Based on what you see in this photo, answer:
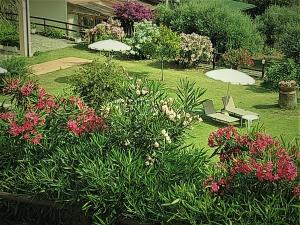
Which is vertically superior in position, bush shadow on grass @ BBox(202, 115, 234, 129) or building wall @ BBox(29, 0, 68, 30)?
building wall @ BBox(29, 0, 68, 30)

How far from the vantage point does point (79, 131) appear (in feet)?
28.4

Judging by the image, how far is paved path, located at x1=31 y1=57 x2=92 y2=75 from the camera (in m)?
24.4

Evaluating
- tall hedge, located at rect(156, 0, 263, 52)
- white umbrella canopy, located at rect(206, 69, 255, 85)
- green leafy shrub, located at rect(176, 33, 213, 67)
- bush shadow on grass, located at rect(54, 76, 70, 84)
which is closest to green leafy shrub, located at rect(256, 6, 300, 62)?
tall hedge, located at rect(156, 0, 263, 52)

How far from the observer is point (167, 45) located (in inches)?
962

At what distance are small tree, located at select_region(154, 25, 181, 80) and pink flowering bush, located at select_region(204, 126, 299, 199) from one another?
16195 millimetres

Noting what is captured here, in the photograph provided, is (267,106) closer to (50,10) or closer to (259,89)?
(259,89)

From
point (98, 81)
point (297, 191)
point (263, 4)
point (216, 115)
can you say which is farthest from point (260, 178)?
point (263, 4)

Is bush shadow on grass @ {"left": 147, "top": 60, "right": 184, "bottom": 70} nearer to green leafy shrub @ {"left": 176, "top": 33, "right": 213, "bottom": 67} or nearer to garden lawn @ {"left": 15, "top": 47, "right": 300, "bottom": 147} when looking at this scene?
garden lawn @ {"left": 15, "top": 47, "right": 300, "bottom": 147}

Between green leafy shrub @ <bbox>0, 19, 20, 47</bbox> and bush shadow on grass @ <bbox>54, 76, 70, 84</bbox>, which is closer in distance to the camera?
bush shadow on grass @ <bbox>54, 76, 70, 84</bbox>

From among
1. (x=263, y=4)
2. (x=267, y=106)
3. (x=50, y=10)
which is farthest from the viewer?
(x=263, y=4)

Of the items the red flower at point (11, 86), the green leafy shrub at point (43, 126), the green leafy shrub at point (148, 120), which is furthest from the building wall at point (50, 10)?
the green leafy shrub at point (148, 120)

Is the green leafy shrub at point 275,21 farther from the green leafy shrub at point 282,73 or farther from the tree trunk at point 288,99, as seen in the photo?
the tree trunk at point 288,99

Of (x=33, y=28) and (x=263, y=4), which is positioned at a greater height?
(x=263, y=4)

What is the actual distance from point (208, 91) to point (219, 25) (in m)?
9.69
